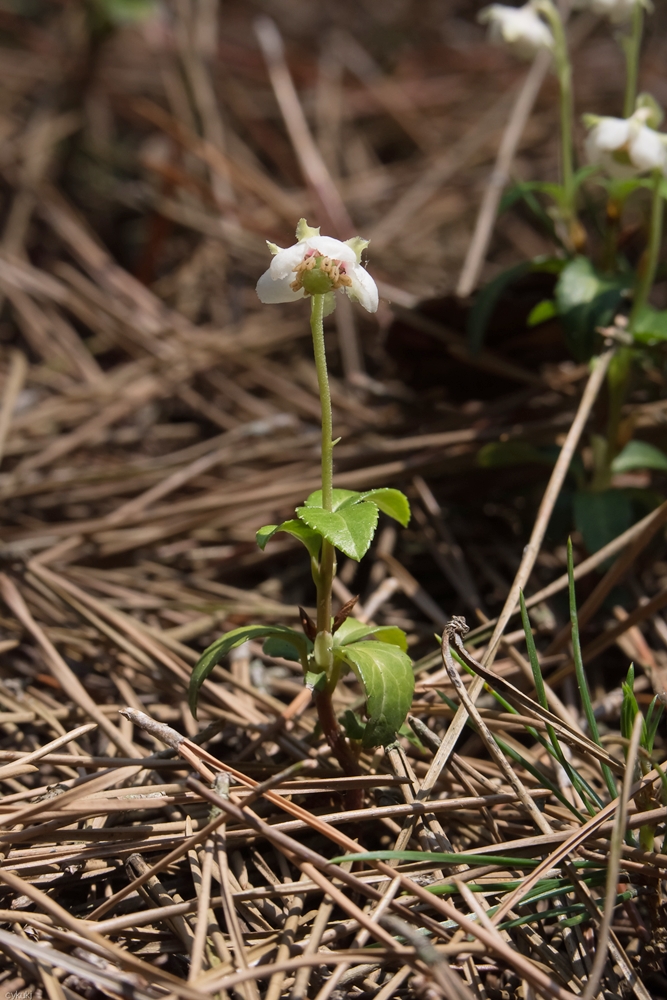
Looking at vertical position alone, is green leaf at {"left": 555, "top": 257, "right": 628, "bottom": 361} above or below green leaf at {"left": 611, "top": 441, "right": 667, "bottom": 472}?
above

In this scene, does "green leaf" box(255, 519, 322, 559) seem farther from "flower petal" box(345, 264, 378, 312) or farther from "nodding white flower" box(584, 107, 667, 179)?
"nodding white flower" box(584, 107, 667, 179)

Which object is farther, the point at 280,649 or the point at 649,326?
the point at 649,326

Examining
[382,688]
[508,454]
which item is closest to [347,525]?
[382,688]

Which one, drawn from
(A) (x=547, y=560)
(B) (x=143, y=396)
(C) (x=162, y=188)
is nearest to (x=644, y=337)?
(A) (x=547, y=560)

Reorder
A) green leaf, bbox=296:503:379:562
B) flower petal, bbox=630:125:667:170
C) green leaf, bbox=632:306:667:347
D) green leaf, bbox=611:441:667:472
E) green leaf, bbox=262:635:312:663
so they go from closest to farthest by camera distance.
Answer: green leaf, bbox=296:503:379:562 → green leaf, bbox=262:635:312:663 → flower petal, bbox=630:125:667:170 → green leaf, bbox=632:306:667:347 → green leaf, bbox=611:441:667:472

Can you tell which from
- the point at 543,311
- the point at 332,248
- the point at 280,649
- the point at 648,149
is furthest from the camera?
the point at 543,311

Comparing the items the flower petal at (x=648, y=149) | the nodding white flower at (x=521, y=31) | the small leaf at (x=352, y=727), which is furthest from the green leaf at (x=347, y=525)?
the nodding white flower at (x=521, y=31)

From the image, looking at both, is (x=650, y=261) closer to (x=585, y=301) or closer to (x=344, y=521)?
(x=585, y=301)

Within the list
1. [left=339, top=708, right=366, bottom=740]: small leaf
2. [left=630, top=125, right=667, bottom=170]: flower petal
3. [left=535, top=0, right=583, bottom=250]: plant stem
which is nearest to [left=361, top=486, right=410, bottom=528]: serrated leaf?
[left=339, top=708, right=366, bottom=740]: small leaf
